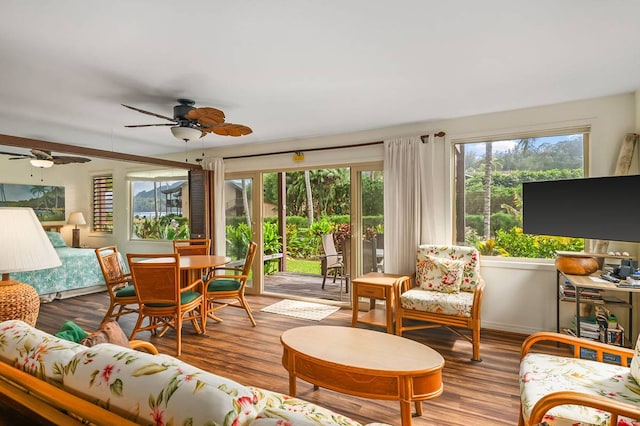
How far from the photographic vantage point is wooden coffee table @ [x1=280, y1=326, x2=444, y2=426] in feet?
5.88

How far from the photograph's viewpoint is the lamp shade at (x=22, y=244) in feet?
5.53

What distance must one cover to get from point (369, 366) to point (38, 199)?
23.7 ft

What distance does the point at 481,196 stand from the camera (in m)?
4.00

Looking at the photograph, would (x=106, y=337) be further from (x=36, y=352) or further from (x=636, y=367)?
(x=636, y=367)

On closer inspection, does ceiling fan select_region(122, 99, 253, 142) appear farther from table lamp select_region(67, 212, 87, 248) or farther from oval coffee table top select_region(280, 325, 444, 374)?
table lamp select_region(67, 212, 87, 248)

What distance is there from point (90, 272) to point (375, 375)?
5.41 m

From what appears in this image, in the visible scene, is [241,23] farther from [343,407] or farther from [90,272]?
[90,272]

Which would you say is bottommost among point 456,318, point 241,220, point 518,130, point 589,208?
point 456,318

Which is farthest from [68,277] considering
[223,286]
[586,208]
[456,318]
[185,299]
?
[586,208]

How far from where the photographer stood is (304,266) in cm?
841

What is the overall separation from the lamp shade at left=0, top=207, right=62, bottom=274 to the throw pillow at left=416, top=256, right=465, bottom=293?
3150 mm

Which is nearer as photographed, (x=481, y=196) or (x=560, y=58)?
(x=560, y=58)

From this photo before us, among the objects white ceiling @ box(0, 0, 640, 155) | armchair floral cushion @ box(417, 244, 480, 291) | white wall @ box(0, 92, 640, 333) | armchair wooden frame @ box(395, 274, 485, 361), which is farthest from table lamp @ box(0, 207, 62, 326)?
white wall @ box(0, 92, 640, 333)

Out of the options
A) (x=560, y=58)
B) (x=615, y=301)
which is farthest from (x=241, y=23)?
(x=615, y=301)
